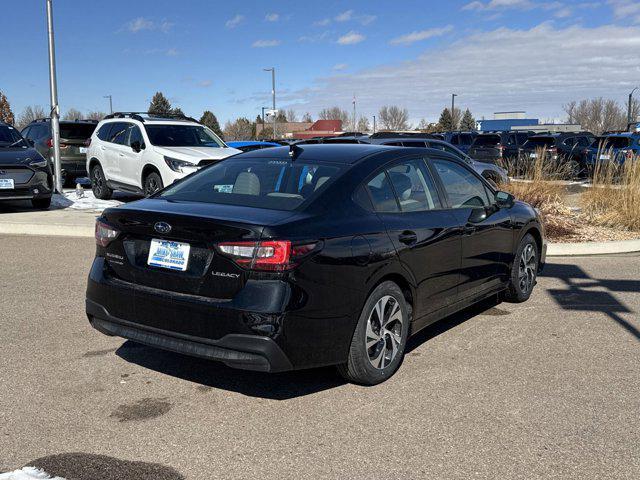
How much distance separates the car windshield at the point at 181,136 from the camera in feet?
44.7

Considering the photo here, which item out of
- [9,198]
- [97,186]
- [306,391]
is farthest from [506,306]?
[97,186]

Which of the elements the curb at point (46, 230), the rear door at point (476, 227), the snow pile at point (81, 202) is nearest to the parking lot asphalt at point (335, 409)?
the rear door at point (476, 227)

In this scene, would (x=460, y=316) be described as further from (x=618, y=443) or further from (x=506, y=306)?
(x=618, y=443)

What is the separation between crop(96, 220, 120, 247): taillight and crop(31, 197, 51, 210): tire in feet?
31.3

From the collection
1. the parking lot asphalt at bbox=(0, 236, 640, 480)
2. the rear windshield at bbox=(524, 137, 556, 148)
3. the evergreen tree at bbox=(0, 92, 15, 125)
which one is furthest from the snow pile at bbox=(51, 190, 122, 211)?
the evergreen tree at bbox=(0, 92, 15, 125)

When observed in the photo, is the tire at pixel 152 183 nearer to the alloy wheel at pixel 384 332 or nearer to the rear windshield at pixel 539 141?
the alloy wheel at pixel 384 332

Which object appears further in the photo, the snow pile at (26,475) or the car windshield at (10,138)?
the car windshield at (10,138)

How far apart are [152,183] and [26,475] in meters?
10.4

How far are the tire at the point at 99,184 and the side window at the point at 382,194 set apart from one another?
11369 millimetres

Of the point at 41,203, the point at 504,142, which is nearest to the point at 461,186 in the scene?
the point at 41,203

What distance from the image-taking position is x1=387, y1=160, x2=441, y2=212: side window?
4.89 meters

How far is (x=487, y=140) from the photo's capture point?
25.1 metres

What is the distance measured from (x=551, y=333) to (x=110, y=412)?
12.1 feet

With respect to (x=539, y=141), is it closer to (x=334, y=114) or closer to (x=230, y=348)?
(x=230, y=348)
